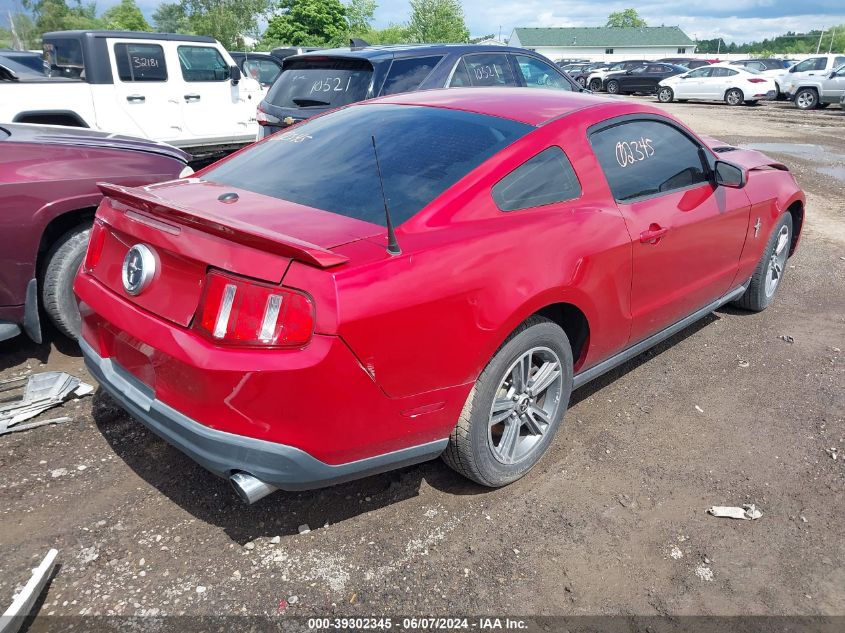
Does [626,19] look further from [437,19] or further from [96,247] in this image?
[96,247]

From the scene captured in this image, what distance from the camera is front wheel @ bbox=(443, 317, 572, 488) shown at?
8.66ft

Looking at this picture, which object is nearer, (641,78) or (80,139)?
(80,139)

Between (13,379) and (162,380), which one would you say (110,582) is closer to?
(162,380)

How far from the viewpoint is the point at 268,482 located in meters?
2.25

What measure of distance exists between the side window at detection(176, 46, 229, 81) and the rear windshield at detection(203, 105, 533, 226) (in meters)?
6.66

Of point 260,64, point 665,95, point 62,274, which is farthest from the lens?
point 665,95

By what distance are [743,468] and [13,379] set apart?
13.2 ft

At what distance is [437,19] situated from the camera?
209 ft

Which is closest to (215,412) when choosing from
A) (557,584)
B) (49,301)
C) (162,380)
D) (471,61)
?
(162,380)

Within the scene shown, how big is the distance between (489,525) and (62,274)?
295 centimetres

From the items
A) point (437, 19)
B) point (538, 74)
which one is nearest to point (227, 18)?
point (437, 19)

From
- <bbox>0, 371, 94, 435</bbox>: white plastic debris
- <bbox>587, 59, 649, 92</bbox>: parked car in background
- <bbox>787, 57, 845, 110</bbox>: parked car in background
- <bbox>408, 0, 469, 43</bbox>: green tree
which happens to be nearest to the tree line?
Result: <bbox>408, 0, 469, 43</bbox>: green tree

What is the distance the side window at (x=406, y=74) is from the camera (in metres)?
5.93

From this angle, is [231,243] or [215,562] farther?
[215,562]
